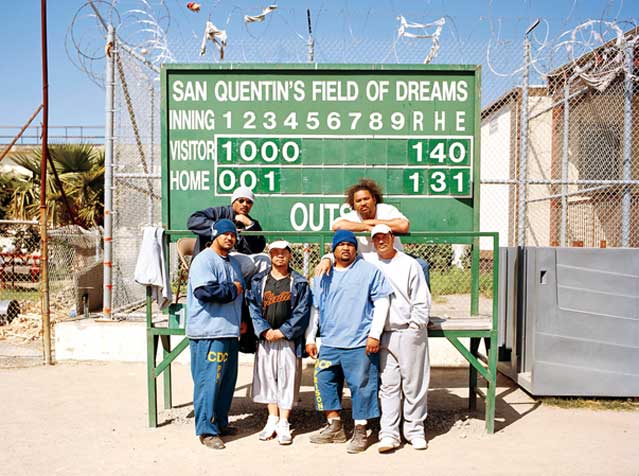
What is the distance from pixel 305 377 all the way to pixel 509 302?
8.34ft

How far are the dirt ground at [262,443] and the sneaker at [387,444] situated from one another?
0.17 feet

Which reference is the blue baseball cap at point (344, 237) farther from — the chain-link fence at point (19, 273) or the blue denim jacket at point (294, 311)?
the chain-link fence at point (19, 273)

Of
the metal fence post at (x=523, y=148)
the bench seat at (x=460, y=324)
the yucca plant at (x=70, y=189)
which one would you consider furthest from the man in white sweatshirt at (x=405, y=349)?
Result: the yucca plant at (x=70, y=189)

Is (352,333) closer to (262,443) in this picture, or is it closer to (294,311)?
(294,311)

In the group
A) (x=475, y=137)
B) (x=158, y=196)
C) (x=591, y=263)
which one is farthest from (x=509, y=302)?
(x=158, y=196)

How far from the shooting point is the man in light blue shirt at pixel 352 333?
4473 millimetres

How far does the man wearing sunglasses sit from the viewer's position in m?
4.88

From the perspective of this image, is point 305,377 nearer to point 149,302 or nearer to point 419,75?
point 149,302

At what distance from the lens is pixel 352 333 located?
447 centimetres

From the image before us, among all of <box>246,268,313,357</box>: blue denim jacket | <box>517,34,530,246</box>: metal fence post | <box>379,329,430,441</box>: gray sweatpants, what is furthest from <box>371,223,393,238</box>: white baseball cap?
<box>517,34,530,246</box>: metal fence post

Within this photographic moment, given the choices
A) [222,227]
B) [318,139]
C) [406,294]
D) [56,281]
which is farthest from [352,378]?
[56,281]

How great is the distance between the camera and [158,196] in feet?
28.4

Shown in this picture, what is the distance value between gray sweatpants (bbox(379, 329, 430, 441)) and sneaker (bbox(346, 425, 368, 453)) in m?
0.13

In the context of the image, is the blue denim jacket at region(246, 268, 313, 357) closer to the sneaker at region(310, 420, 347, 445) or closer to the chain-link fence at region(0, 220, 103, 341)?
the sneaker at region(310, 420, 347, 445)
